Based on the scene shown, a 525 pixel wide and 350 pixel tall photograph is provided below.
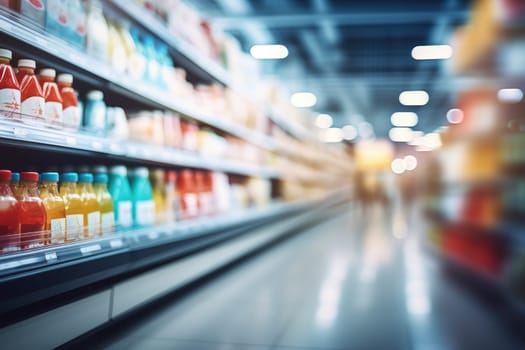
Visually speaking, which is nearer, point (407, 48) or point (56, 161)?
point (56, 161)

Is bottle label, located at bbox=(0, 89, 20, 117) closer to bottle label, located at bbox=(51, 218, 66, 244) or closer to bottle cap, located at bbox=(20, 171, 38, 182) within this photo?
bottle cap, located at bbox=(20, 171, 38, 182)

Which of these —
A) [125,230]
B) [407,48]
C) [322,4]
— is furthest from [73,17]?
[407,48]

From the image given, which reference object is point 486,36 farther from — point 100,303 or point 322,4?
point 322,4

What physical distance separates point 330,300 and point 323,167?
918 cm

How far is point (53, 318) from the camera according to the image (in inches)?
67.6

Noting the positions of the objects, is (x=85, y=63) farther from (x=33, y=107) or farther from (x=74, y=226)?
(x=74, y=226)

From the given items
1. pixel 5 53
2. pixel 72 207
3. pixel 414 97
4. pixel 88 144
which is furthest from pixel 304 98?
pixel 5 53

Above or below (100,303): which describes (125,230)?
above

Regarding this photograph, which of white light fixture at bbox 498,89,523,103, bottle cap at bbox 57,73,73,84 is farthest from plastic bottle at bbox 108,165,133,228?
white light fixture at bbox 498,89,523,103

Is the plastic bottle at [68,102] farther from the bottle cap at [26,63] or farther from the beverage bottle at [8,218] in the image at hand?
the beverage bottle at [8,218]

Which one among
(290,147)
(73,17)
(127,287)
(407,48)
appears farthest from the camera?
(407,48)

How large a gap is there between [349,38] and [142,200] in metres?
8.75

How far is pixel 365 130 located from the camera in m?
23.1

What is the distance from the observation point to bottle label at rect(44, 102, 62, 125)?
1.87 m
